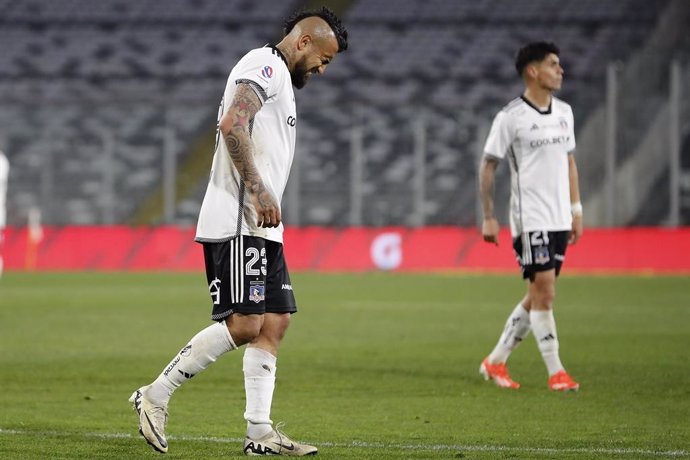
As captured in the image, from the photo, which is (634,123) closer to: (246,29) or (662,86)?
(662,86)

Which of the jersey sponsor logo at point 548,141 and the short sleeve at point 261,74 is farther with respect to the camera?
the jersey sponsor logo at point 548,141

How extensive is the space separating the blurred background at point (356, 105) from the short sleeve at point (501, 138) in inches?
639

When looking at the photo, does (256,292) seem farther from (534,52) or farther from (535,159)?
(534,52)

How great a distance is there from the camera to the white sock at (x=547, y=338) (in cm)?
927

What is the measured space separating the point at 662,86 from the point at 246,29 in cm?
1677

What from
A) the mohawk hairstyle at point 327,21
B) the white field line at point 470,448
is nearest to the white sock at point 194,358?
the white field line at point 470,448

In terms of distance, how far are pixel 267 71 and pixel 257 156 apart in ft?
1.25

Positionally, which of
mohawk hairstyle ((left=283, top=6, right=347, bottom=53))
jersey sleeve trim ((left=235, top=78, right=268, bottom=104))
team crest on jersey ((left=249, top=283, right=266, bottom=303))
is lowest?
team crest on jersey ((left=249, top=283, right=266, bottom=303))

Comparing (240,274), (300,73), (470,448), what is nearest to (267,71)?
(300,73)

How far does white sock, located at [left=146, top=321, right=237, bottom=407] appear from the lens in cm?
618

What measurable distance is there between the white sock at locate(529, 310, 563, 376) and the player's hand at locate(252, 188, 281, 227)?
3781 millimetres

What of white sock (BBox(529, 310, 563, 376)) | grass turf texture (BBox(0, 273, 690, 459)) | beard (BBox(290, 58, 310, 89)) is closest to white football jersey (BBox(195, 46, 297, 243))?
beard (BBox(290, 58, 310, 89))

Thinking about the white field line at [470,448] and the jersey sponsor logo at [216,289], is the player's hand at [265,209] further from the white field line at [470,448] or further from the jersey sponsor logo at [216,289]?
the white field line at [470,448]

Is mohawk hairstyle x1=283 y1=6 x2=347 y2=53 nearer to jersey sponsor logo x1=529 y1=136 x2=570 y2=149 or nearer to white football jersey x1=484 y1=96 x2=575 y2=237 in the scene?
white football jersey x1=484 y1=96 x2=575 y2=237
